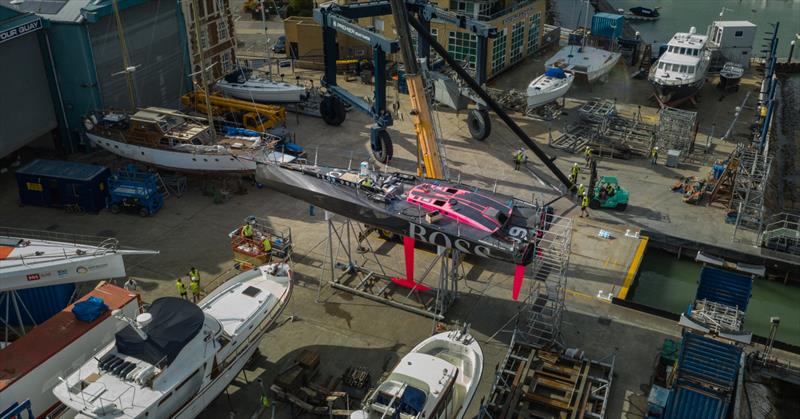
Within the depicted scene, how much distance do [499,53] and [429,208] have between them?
73.3ft

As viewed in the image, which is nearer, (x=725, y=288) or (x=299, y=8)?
(x=725, y=288)

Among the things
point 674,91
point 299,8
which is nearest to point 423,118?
point 674,91

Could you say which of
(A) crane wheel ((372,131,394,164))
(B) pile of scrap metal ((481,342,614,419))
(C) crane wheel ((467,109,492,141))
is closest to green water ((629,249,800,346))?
(B) pile of scrap metal ((481,342,614,419))

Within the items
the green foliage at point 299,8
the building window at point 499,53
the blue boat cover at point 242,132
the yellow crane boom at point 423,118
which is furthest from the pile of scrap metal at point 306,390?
the green foliage at point 299,8

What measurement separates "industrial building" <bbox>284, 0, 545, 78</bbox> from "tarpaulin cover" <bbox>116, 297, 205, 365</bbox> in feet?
81.9

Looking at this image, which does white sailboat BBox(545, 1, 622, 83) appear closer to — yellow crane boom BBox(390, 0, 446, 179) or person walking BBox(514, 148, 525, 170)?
person walking BBox(514, 148, 525, 170)

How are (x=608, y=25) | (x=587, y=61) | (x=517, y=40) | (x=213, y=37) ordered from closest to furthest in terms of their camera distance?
(x=213, y=37) → (x=587, y=61) → (x=517, y=40) → (x=608, y=25)

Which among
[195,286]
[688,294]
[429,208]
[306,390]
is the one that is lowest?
[688,294]

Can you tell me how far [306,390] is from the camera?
57.9ft

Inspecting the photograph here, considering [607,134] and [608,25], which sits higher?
[608,25]

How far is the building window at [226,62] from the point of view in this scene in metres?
37.6

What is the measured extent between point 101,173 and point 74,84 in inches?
234

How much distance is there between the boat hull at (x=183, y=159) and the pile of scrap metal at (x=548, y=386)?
44.7 ft

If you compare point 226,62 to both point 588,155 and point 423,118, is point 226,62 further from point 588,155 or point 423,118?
point 588,155
